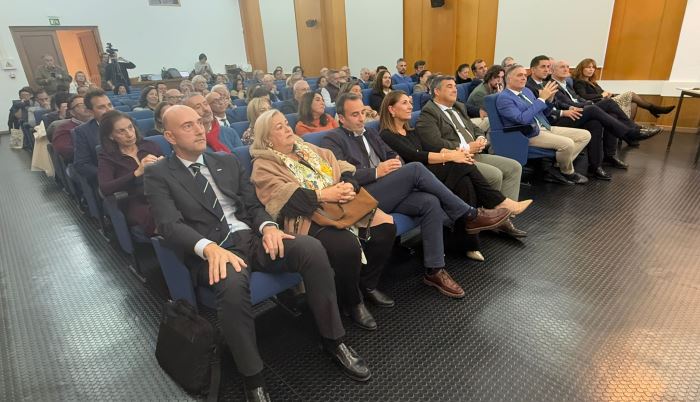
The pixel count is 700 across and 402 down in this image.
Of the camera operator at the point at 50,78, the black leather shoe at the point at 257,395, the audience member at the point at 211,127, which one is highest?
the camera operator at the point at 50,78

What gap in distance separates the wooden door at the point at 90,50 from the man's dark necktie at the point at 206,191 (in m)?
10.5

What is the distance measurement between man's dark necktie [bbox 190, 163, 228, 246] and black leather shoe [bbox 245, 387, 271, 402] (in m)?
0.61

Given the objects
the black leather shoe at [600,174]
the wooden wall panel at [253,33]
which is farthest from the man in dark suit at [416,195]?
the wooden wall panel at [253,33]

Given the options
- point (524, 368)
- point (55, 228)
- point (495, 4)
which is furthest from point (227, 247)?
point (495, 4)

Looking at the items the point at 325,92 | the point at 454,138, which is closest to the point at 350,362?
the point at 454,138

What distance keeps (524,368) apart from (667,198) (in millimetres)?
2660

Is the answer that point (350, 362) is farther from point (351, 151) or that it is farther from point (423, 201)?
point (351, 151)

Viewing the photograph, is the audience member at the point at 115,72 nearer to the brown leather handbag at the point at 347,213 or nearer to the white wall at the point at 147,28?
the white wall at the point at 147,28

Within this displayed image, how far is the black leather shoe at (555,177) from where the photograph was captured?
377cm

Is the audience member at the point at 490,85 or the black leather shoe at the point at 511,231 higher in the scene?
the audience member at the point at 490,85

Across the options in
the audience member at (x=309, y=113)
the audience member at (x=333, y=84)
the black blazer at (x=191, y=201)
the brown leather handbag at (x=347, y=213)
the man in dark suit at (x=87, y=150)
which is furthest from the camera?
the audience member at (x=333, y=84)

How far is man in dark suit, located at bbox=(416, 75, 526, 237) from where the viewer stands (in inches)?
105

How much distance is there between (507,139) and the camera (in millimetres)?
3471

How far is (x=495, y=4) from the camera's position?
748 centimetres
